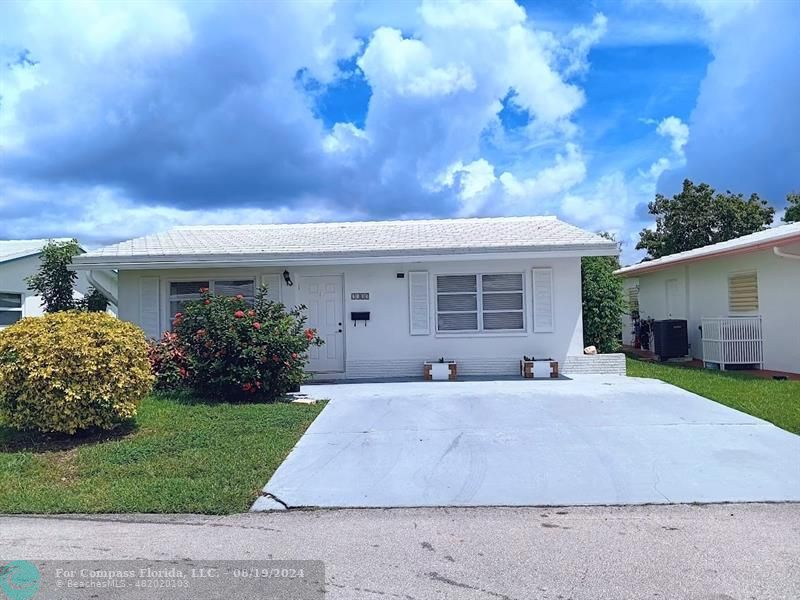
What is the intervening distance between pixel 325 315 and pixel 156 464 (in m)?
7.06

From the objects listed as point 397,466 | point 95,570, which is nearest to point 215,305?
point 397,466

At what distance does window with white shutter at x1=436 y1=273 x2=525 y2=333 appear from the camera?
43.9 ft

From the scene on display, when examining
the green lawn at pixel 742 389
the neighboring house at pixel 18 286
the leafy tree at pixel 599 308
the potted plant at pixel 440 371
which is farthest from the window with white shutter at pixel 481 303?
the neighboring house at pixel 18 286

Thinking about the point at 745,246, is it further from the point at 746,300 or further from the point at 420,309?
the point at 420,309

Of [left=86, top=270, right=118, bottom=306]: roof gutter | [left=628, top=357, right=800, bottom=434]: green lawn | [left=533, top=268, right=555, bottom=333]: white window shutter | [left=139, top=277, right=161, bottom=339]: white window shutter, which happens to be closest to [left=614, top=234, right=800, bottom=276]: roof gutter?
[left=628, top=357, right=800, bottom=434]: green lawn

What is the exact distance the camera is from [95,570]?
13.8 feet

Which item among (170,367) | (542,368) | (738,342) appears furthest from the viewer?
(738,342)

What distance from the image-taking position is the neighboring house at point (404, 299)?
523 inches

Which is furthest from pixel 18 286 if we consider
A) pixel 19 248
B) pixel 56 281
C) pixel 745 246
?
pixel 745 246

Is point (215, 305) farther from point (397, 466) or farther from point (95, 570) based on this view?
point (95, 570)

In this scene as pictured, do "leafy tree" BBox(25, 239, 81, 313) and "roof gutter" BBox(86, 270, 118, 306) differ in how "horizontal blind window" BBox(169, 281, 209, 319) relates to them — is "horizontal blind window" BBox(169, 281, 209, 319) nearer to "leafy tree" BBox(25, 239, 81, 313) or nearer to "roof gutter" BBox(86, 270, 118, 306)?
"roof gutter" BBox(86, 270, 118, 306)

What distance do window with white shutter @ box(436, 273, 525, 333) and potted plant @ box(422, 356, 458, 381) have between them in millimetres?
809

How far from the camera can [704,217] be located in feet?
103

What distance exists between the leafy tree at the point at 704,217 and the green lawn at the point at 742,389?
19.1m
